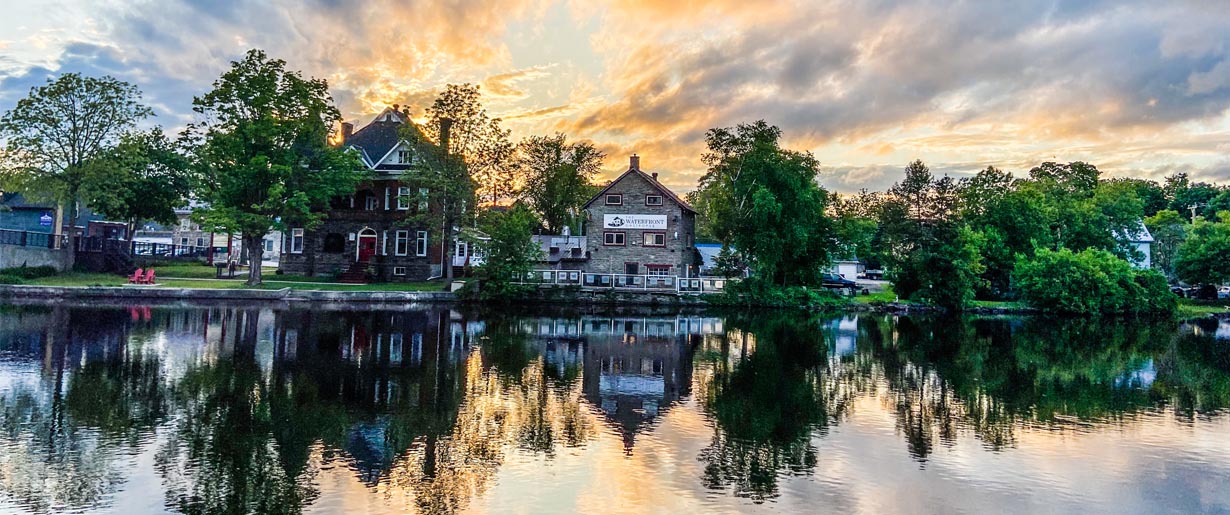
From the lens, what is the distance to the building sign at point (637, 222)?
47.1 metres

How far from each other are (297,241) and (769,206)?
34.2 meters

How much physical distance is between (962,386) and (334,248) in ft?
142

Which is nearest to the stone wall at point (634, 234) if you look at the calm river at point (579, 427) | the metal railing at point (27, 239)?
the calm river at point (579, 427)

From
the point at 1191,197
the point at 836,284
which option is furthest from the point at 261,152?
the point at 1191,197

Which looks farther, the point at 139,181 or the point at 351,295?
the point at 139,181

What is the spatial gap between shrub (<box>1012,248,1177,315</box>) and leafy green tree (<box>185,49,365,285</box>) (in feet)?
156

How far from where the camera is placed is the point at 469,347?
21.9 metres

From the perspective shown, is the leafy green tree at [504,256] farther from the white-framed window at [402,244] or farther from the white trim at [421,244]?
the white-framed window at [402,244]

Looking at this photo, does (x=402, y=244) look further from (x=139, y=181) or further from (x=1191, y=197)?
(x=1191, y=197)

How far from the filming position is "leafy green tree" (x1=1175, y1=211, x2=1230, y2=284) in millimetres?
52062

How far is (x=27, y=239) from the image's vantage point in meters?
41.1

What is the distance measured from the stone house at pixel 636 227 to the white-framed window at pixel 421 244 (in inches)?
481

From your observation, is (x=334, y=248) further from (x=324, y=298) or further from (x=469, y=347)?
(x=469, y=347)

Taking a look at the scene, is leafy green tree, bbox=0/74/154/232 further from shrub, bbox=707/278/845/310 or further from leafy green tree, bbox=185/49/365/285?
shrub, bbox=707/278/845/310
